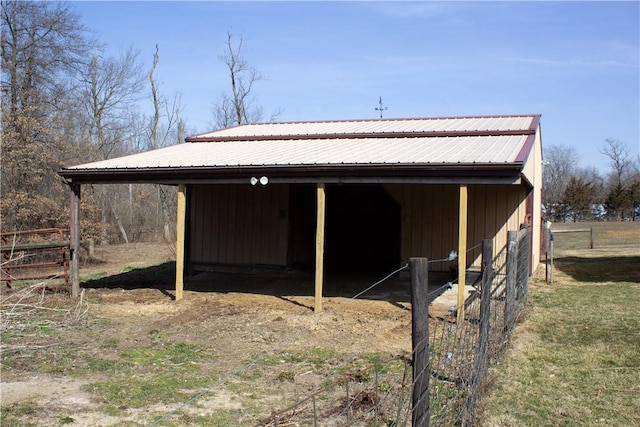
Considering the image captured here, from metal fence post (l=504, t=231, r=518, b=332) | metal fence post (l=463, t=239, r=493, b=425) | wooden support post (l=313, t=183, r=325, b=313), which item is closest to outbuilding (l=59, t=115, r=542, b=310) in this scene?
wooden support post (l=313, t=183, r=325, b=313)

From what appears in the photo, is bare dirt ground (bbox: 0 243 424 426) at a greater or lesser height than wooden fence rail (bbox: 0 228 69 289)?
lesser

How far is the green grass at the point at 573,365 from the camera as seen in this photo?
502 centimetres

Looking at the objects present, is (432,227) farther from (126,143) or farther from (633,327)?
(126,143)

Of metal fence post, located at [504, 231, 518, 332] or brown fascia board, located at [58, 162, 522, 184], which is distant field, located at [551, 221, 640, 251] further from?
metal fence post, located at [504, 231, 518, 332]

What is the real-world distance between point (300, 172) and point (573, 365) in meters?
5.05

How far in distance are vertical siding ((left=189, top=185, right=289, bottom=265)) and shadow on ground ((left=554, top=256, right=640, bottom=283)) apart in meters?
6.95

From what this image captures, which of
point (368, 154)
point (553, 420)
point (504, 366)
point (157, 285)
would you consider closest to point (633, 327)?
point (504, 366)

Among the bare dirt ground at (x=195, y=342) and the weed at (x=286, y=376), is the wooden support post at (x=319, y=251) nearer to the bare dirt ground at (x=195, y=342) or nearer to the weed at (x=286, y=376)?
the bare dirt ground at (x=195, y=342)

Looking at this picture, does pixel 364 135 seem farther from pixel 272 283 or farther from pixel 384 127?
pixel 272 283

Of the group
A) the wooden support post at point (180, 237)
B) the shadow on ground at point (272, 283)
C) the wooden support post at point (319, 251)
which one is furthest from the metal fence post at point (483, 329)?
the wooden support post at point (180, 237)

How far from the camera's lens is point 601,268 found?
15312mm

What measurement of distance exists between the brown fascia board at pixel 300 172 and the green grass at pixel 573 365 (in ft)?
7.50

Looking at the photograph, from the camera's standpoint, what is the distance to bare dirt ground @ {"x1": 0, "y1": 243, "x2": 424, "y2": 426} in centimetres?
519

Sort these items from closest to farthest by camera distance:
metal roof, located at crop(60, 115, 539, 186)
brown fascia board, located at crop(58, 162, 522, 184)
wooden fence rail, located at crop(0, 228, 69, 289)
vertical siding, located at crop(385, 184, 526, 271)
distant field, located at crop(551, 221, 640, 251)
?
brown fascia board, located at crop(58, 162, 522, 184) → metal roof, located at crop(60, 115, 539, 186) → wooden fence rail, located at crop(0, 228, 69, 289) → vertical siding, located at crop(385, 184, 526, 271) → distant field, located at crop(551, 221, 640, 251)
